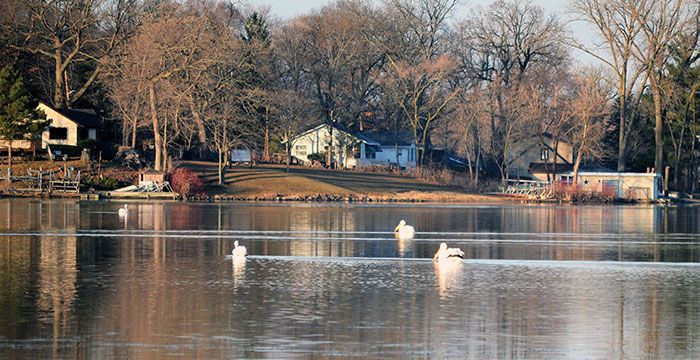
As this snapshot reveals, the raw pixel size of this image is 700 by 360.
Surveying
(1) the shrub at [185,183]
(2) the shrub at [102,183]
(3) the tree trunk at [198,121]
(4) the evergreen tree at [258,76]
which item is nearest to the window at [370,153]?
(4) the evergreen tree at [258,76]

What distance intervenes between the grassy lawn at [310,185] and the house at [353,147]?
50.8 feet

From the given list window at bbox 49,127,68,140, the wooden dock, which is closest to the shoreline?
the wooden dock

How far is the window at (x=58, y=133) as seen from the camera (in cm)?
8638

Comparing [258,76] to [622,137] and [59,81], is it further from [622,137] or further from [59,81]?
[622,137]

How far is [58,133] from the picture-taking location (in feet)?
284

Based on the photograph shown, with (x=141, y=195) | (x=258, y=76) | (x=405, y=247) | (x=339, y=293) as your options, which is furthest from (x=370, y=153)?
(x=339, y=293)

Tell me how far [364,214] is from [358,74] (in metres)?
57.7

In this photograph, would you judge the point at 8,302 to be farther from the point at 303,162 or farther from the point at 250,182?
the point at 303,162

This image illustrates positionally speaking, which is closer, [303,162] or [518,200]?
[518,200]

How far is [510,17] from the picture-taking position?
10475 centimetres

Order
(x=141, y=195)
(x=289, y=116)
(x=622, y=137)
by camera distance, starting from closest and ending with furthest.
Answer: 1. (x=141, y=195)
2. (x=622, y=137)
3. (x=289, y=116)

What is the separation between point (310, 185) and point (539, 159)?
143 feet

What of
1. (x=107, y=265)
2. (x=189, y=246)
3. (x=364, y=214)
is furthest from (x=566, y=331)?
(x=364, y=214)

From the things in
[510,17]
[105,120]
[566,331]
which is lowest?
[566,331]
